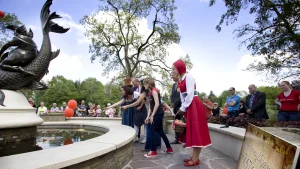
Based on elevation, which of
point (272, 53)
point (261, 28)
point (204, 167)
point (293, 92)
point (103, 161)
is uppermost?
point (261, 28)

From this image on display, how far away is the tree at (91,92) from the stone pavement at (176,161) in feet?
180

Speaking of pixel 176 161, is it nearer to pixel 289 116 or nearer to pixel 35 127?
pixel 35 127

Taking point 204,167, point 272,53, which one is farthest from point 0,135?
point 272,53

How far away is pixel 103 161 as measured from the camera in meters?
3.04

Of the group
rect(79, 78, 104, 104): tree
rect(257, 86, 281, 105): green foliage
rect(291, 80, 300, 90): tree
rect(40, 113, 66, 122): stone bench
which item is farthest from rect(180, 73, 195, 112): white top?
rect(79, 78, 104, 104): tree

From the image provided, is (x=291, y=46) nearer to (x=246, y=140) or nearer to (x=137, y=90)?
(x=137, y=90)

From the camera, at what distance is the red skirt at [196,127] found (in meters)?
3.82

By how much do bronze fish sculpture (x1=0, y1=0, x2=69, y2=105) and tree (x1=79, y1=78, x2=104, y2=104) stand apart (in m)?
53.5

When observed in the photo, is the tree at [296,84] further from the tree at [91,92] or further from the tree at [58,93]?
the tree at [58,93]

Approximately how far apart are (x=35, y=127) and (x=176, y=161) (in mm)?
3164

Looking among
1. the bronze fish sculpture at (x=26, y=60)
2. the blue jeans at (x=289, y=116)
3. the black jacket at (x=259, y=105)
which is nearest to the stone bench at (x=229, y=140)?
the black jacket at (x=259, y=105)

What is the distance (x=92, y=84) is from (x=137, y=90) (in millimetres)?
57653

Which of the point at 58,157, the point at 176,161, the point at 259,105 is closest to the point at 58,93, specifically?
the point at 259,105

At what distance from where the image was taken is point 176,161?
4.39 metres
